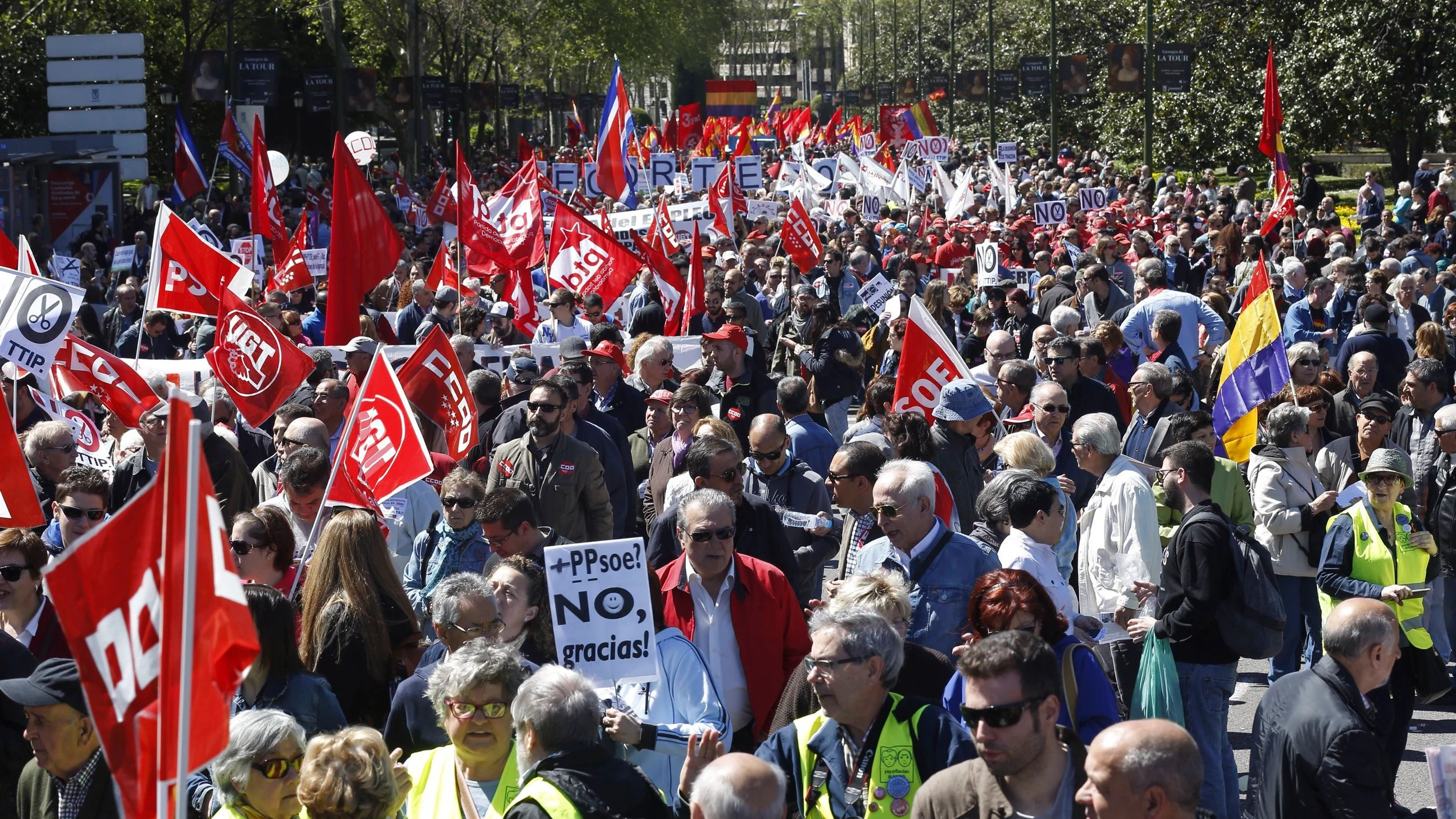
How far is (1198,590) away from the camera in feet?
20.0

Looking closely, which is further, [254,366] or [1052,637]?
[254,366]

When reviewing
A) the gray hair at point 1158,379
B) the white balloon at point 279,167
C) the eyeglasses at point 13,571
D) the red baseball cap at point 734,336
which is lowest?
the eyeglasses at point 13,571

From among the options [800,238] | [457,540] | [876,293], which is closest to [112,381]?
[457,540]

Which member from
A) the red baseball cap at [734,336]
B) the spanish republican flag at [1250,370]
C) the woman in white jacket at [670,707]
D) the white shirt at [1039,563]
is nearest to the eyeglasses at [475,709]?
the woman in white jacket at [670,707]

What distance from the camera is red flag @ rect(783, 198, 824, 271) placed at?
719 inches

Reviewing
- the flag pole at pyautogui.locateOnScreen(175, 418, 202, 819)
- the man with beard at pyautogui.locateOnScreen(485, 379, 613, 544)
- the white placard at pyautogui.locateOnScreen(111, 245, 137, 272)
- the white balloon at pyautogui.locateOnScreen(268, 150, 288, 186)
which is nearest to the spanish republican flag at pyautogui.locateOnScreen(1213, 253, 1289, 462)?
the man with beard at pyautogui.locateOnScreen(485, 379, 613, 544)

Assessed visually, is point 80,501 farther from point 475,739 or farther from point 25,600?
point 475,739

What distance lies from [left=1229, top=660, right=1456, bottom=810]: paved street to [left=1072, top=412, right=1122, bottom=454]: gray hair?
126cm

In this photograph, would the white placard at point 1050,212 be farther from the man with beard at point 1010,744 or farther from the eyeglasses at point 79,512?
the man with beard at point 1010,744

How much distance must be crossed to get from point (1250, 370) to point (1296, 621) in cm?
157

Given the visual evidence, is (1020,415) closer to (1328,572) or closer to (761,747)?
(1328,572)

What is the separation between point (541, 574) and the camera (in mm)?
5832

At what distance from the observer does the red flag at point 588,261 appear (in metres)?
14.4

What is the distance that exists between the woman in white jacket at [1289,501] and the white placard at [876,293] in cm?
629
